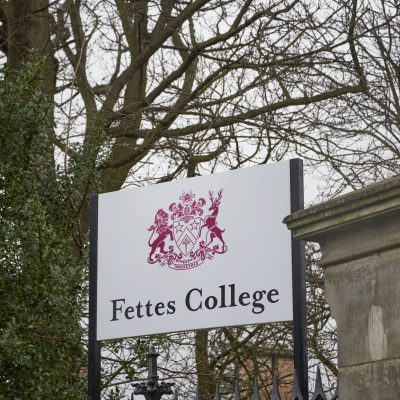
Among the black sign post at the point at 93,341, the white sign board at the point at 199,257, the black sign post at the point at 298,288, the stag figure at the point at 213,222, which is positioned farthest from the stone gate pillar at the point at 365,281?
the black sign post at the point at 93,341

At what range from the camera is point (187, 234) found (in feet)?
21.5

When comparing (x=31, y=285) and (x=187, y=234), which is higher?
(x=31, y=285)

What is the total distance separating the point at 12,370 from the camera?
859cm

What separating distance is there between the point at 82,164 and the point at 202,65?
5.51 m

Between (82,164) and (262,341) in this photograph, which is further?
(262,341)

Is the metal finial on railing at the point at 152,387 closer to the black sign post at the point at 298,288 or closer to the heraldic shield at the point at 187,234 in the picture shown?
the black sign post at the point at 298,288

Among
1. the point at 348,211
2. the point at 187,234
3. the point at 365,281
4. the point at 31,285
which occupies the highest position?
the point at 31,285

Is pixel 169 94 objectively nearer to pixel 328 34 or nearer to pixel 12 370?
pixel 328 34

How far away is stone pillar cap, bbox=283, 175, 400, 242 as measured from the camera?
163 inches

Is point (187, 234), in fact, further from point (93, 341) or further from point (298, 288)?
point (93, 341)

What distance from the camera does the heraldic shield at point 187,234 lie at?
21.4 ft

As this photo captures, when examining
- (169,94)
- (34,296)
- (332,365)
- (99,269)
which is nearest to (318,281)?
(332,365)

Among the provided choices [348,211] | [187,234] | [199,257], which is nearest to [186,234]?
[187,234]

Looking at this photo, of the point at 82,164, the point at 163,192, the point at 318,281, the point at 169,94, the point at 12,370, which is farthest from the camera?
the point at 169,94
